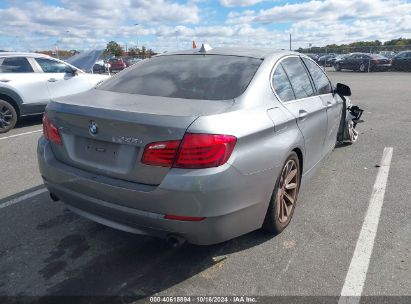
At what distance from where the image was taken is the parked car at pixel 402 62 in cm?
2967

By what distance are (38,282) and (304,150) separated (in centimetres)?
253

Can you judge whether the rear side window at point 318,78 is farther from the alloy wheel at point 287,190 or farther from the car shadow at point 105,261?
the car shadow at point 105,261

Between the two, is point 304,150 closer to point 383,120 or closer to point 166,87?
point 166,87

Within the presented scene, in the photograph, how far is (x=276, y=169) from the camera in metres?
2.99

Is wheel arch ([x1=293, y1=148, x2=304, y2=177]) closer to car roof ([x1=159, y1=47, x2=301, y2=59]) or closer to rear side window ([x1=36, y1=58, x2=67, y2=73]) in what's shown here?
car roof ([x1=159, y1=47, x2=301, y2=59])

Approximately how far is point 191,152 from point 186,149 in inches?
1.5

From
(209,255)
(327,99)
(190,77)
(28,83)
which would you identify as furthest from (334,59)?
(209,255)

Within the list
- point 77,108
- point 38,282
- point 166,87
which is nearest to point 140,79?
point 166,87

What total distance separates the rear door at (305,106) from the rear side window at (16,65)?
679cm

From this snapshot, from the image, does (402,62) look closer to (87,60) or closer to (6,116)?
(87,60)

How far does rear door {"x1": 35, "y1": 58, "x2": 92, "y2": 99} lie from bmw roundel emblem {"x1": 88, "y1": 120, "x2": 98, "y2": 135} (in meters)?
6.77

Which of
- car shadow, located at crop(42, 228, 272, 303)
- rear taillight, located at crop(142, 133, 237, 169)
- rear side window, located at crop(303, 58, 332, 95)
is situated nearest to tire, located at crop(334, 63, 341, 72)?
rear side window, located at crop(303, 58, 332, 95)

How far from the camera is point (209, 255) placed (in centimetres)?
315

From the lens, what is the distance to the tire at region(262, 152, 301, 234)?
3.15 metres
